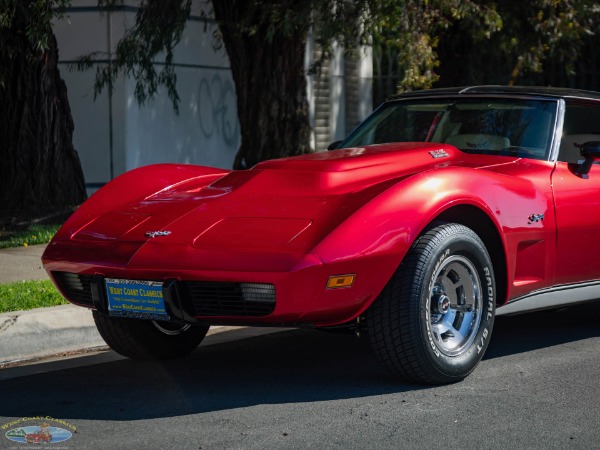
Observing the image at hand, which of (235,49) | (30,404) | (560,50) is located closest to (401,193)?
(30,404)

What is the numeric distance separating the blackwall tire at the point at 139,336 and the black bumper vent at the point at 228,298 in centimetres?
98

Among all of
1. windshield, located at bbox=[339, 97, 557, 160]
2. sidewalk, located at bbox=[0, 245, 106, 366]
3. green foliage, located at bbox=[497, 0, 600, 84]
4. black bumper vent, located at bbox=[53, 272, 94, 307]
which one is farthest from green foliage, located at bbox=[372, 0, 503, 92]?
black bumper vent, located at bbox=[53, 272, 94, 307]

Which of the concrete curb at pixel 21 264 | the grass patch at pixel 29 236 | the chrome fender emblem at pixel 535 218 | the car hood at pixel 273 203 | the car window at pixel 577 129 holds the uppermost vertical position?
the car window at pixel 577 129

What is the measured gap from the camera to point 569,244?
6480 mm

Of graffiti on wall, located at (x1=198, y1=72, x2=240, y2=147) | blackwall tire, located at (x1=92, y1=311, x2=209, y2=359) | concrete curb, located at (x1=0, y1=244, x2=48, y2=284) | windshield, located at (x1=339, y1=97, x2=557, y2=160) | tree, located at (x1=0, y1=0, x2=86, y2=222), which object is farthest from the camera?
graffiti on wall, located at (x1=198, y1=72, x2=240, y2=147)

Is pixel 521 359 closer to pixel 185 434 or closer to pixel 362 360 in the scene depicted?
pixel 362 360

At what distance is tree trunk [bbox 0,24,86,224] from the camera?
1286 cm

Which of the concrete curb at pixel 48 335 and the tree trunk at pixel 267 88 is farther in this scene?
the tree trunk at pixel 267 88

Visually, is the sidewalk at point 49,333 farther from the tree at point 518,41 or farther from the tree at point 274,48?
the tree at point 518,41

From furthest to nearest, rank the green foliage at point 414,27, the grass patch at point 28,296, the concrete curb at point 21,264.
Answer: the green foliage at point 414,27
the concrete curb at point 21,264
the grass patch at point 28,296

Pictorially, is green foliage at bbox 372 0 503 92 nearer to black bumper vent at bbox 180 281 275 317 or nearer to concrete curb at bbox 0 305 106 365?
concrete curb at bbox 0 305 106 365

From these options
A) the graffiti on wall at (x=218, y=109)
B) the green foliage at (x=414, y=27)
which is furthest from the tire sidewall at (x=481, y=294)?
the graffiti on wall at (x=218, y=109)

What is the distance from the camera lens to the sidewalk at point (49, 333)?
688cm

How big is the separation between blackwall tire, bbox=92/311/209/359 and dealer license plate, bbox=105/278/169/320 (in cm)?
63
